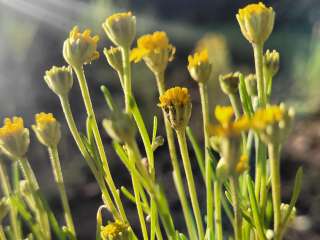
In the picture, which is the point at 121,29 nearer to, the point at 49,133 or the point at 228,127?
the point at 49,133

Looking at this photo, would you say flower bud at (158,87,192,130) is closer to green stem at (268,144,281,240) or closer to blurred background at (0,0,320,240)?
green stem at (268,144,281,240)

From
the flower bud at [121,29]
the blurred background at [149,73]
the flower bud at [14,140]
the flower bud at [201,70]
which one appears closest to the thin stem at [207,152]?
the flower bud at [201,70]

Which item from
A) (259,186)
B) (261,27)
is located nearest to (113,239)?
(259,186)

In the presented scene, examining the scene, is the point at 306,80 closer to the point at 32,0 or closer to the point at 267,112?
the point at 32,0

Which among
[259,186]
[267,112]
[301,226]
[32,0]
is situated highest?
[32,0]

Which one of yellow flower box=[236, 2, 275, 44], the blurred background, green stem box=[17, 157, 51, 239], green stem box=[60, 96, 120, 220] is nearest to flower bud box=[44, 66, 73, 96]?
green stem box=[60, 96, 120, 220]

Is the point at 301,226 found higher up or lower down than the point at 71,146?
lower down
